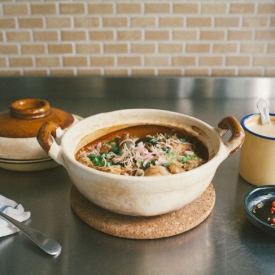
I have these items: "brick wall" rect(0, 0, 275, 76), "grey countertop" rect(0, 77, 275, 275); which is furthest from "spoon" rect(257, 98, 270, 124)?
"brick wall" rect(0, 0, 275, 76)

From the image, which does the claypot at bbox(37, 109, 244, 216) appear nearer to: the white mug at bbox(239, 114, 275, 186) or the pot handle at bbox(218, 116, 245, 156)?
the pot handle at bbox(218, 116, 245, 156)

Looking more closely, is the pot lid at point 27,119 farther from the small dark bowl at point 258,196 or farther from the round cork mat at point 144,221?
the small dark bowl at point 258,196

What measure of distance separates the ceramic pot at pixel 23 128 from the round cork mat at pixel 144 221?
0.24 metres

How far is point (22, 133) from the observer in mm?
1088

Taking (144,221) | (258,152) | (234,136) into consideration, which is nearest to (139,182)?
(144,221)

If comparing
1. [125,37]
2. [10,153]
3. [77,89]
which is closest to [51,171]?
[10,153]

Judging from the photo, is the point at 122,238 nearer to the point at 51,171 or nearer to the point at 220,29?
the point at 51,171

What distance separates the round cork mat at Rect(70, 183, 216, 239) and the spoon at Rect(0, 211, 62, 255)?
0.10 metres

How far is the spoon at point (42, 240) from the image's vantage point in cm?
80

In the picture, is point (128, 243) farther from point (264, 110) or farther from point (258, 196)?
point (264, 110)

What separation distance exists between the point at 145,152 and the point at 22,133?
0.37 metres

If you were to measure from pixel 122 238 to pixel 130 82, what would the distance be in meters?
1.09

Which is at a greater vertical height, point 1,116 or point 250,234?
point 1,116

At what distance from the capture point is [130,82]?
1825 millimetres
